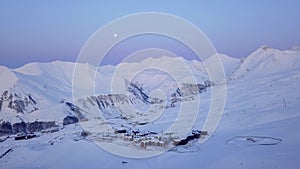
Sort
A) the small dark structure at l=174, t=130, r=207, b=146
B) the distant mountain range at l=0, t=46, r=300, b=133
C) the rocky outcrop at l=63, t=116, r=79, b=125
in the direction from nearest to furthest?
the small dark structure at l=174, t=130, r=207, b=146, the distant mountain range at l=0, t=46, r=300, b=133, the rocky outcrop at l=63, t=116, r=79, b=125

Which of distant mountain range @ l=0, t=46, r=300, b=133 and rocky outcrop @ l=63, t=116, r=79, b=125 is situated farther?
rocky outcrop @ l=63, t=116, r=79, b=125

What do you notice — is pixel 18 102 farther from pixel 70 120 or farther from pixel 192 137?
pixel 192 137

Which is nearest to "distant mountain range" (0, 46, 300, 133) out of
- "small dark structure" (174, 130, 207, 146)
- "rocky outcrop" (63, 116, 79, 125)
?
"rocky outcrop" (63, 116, 79, 125)

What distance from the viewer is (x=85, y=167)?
17625 millimetres

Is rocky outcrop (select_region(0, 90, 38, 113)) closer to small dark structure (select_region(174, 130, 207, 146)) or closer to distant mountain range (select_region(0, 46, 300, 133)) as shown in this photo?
distant mountain range (select_region(0, 46, 300, 133))

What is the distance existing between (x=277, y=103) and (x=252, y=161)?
42.4 feet

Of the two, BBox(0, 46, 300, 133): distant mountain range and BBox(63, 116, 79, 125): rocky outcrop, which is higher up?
BBox(0, 46, 300, 133): distant mountain range

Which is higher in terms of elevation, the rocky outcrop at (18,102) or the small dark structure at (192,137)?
the rocky outcrop at (18,102)

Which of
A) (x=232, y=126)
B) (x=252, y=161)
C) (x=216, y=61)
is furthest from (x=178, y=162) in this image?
(x=216, y=61)

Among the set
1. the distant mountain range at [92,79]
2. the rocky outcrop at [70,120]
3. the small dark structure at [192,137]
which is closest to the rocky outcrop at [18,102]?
the distant mountain range at [92,79]

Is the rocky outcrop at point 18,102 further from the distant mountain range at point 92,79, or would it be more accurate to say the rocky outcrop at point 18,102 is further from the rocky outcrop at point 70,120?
the rocky outcrop at point 70,120

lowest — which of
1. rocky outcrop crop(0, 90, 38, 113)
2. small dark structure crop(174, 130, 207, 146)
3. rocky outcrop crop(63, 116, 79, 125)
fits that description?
rocky outcrop crop(63, 116, 79, 125)

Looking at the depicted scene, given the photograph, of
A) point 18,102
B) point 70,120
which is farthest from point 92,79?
point 70,120

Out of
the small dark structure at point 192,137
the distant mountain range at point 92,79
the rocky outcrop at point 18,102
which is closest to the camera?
the small dark structure at point 192,137
